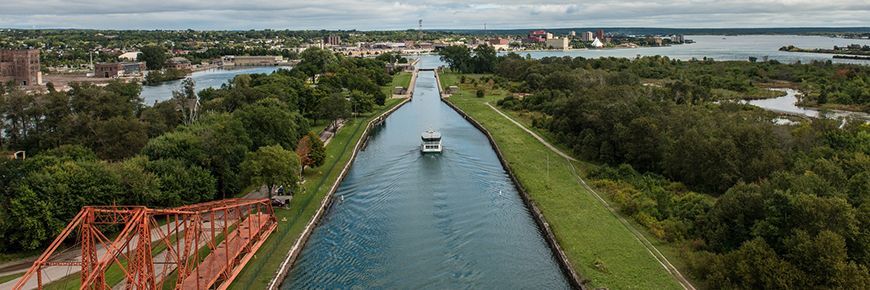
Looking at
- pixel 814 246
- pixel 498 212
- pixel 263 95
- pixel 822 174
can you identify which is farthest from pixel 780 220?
pixel 263 95

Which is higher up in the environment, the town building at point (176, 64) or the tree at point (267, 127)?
the town building at point (176, 64)

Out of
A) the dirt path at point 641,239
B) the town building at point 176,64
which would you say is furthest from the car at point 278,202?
the town building at point 176,64

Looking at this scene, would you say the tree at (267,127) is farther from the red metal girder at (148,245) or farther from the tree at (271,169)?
the red metal girder at (148,245)

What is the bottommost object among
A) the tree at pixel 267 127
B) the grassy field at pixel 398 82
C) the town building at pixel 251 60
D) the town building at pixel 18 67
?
the tree at pixel 267 127

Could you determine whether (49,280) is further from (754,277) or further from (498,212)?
(754,277)

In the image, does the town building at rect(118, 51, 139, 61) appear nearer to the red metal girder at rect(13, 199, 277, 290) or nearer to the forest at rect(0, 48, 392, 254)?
the forest at rect(0, 48, 392, 254)

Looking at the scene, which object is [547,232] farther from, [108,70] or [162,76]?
[108,70]
